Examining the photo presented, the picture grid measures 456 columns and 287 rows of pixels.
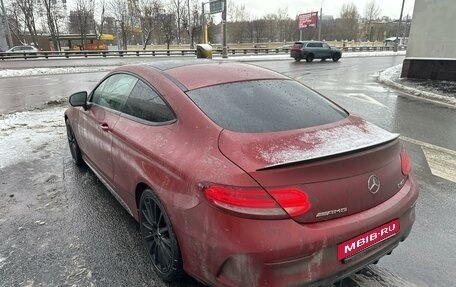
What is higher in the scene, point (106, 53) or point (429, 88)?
point (429, 88)

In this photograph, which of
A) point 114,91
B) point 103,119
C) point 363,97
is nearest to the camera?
point 103,119

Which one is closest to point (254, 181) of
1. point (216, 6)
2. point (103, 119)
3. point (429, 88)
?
point (103, 119)

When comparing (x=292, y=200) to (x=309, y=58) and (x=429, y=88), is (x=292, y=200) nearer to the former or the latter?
(x=429, y=88)

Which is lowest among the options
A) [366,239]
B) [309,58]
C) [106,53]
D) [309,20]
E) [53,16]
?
[106,53]

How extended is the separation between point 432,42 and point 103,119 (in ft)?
47.2

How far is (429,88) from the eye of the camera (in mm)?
12734

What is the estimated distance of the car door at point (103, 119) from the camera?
3527mm

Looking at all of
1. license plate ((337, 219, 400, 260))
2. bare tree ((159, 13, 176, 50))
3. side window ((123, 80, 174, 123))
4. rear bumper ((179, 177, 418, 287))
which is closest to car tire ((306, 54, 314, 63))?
side window ((123, 80, 174, 123))

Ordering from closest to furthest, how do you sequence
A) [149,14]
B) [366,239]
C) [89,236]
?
[366,239], [89,236], [149,14]

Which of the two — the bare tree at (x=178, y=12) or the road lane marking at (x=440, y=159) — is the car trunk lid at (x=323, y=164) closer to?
the road lane marking at (x=440, y=159)

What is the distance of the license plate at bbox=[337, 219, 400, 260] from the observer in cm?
213

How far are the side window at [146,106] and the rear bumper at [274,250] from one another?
0.98 metres

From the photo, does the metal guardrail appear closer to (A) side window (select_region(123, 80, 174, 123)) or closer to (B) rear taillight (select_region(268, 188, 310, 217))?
(A) side window (select_region(123, 80, 174, 123))

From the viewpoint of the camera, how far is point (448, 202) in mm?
3969
